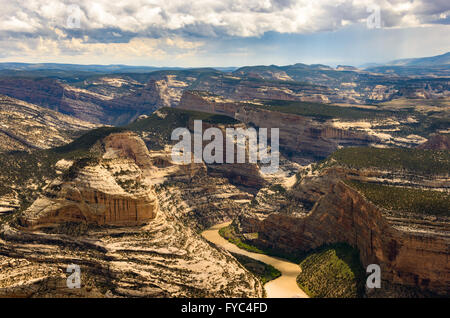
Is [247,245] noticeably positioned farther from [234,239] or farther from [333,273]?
[333,273]

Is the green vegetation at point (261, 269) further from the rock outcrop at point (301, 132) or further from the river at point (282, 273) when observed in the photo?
the rock outcrop at point (301, 132)

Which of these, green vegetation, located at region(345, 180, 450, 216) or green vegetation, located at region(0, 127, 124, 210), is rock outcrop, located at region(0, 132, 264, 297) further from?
green vegetation, located at region(345, 180, 450, 216)

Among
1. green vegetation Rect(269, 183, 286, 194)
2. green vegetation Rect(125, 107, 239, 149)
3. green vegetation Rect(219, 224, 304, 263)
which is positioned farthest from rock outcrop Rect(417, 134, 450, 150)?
green vegetation Rect(219, 224, 304, 263)

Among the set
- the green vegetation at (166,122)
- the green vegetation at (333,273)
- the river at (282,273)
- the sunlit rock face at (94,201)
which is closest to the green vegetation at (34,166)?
the sunlit rock face at (94,201)

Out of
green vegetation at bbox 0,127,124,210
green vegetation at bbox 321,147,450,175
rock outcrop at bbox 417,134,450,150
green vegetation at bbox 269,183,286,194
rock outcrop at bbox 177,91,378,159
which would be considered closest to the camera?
green vegetation at bbox 0,127,124,210

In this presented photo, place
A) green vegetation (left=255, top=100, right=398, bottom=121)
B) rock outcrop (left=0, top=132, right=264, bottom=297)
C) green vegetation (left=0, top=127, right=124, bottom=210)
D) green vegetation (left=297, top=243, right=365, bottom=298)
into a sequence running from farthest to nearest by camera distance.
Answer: green vegetation (left=255, top=100, right=398, bottom=121), green vegetation (left=0, top=127, right=124, bottom=210), green vegetation (left=297, top=243, right=365, bottom=298), rock outcrop (left=0, top=132, right=264, bottom=297)

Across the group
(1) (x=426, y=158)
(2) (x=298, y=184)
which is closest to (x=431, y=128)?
(1) (x=426, y=158)
